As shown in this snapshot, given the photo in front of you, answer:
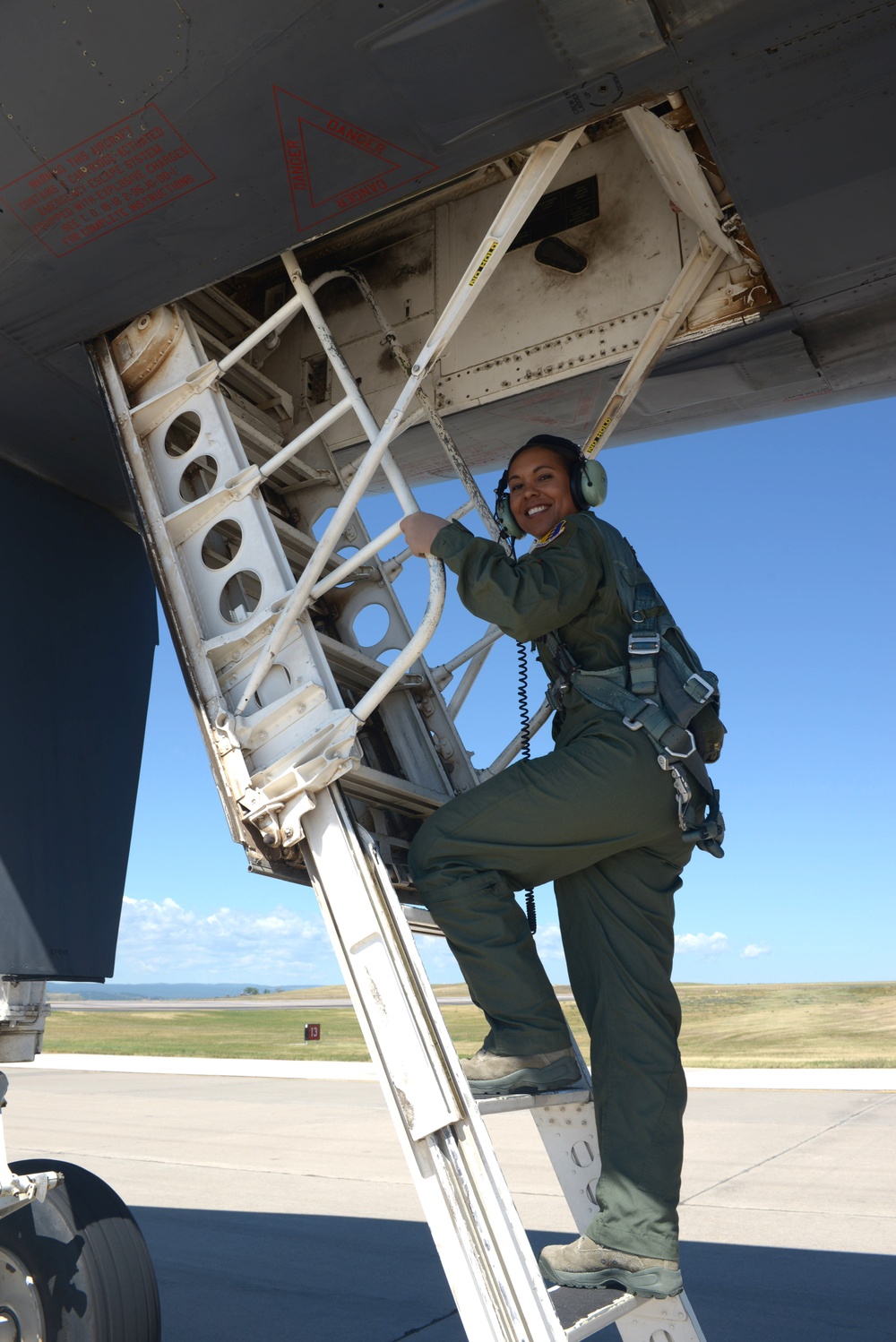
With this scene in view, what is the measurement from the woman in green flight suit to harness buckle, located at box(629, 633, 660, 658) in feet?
0.31

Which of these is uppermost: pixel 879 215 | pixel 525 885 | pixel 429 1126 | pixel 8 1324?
pixel 879 215

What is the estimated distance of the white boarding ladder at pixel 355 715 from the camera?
96.7 inches

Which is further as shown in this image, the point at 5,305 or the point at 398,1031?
the point at 5,305

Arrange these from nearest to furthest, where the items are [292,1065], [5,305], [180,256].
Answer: [180,256] → [5,305] → [292,1065]

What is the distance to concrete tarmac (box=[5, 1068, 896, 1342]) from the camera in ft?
14.2

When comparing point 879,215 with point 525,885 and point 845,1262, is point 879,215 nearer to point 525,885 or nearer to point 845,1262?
point 525,885

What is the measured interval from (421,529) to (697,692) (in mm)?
839

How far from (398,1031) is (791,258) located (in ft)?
8.20

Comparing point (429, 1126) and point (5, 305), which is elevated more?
point (5, 305)

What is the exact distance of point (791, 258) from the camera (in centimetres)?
317

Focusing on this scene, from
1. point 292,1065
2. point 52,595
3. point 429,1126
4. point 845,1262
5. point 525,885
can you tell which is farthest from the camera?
point 292,1065

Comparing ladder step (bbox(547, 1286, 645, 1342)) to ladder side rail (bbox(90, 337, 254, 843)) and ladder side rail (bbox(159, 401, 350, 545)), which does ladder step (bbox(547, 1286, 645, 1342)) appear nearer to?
ladder side rail (bbox(90, 337, 254, 843))

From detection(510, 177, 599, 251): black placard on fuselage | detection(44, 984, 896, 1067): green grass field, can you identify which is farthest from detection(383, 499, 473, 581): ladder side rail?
detection(44, 984, 896, 1067): green grass field

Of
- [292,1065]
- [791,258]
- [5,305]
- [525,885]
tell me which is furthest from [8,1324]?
[292,1065]
